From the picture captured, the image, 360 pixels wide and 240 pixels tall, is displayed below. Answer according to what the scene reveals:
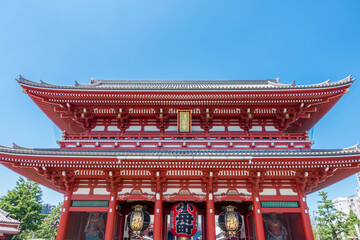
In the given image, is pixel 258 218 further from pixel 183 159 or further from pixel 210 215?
pixel 183 159

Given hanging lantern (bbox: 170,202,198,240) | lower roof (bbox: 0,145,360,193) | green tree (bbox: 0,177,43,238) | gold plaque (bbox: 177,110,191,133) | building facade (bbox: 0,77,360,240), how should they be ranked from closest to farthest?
1. lower roof (bbox: 0,145,360,193)
2. building facade (bbox: 0,77,360,240)
3. hanging lantern (bbox: 170,202,198,240)
4. gold plaque (bbox: 177,110,191,133)
5. green tree (bbox: 0,177,43,238)

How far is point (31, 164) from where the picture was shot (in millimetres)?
9266

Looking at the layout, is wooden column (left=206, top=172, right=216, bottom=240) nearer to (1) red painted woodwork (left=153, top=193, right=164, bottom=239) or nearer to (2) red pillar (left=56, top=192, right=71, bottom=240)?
(1) red painted woodwork (left=153, top=193, right=164, bottom=239)

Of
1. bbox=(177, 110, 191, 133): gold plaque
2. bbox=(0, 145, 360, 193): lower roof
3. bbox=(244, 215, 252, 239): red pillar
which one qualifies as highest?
bbox=(177, 110, 191, 133): gold plaque

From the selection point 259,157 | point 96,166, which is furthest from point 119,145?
point 259,157

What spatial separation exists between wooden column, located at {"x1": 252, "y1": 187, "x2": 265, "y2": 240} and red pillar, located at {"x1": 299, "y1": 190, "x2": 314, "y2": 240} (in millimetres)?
1943

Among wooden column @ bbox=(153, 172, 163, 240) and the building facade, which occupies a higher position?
the building facade

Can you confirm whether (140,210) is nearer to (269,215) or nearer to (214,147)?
(214,147)

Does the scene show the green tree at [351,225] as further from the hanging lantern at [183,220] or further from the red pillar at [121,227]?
the red pillar at [121,227]

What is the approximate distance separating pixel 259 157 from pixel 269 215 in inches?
158

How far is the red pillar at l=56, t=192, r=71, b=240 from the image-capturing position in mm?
9319

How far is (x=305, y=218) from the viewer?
9555mm

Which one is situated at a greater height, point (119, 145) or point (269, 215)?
point (119, 145)

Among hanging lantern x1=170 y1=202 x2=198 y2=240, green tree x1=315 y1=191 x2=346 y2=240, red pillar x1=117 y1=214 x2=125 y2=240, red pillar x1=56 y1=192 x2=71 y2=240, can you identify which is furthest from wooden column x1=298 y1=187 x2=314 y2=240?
green tree x1=315 y1=191 x2=346 y2=240
